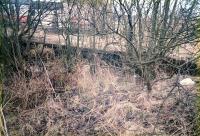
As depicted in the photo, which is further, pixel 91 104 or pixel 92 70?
pixel 92 70

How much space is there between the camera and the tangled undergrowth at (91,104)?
8.32m

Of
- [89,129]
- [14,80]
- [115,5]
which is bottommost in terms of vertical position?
[89,129]

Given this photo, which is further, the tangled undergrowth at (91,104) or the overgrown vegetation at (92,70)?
the overgrown vegetation at (92,70)

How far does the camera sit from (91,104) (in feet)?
30.7

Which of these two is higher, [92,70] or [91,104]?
[92,70]

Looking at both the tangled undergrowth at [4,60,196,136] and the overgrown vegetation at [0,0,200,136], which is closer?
the tangled undergrowth at [4,60,196,136]

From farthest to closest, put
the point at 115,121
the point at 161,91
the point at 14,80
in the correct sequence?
the point at 14,80 < the point at 161,91 < the point at 115,121

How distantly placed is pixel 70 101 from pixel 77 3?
9.87 ft

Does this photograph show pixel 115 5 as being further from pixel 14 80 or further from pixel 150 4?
pixel 14 80

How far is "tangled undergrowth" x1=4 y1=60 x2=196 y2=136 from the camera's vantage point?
8.32m

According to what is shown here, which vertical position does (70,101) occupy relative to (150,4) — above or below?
below

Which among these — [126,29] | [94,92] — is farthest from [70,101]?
[126,29]

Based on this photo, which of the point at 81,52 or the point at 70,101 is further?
the point at 81,52

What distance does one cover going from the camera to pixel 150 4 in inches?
418
